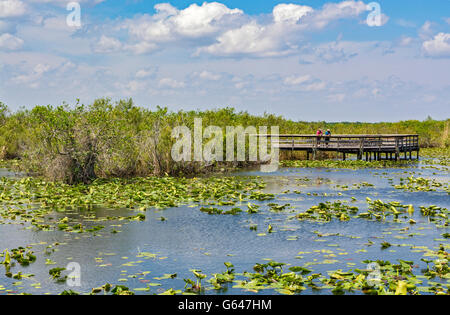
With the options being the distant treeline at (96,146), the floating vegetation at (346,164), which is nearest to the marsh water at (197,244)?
the distant treeline at (96,146)

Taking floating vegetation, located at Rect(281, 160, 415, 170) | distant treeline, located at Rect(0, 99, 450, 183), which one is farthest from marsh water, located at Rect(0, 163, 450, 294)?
floating vegetation, located at Rect(281, 160, 415, 170)

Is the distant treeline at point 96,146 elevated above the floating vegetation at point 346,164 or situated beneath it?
elevated above

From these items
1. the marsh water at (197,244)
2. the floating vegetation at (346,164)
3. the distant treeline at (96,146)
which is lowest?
the marsh water at (197,244)

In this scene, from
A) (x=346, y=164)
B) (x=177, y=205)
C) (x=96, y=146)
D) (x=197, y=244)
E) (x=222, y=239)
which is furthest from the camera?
(x=346, y=164)

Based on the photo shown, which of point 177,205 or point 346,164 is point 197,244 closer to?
point 177,205

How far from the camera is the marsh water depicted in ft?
33.6

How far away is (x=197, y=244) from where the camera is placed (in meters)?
13.1

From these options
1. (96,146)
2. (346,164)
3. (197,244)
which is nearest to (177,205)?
(197,244)

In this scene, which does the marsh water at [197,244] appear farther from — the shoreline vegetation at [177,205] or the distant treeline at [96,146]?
the distant treeline at [96,146]

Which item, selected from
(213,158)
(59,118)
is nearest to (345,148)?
(213,158)

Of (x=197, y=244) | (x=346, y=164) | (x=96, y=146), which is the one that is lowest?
(x=197, y=244)

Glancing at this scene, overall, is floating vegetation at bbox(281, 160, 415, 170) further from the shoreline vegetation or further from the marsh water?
the marsh water

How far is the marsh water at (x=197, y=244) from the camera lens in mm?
10242

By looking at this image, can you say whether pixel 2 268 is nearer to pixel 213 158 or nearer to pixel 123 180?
pixel 123 180
